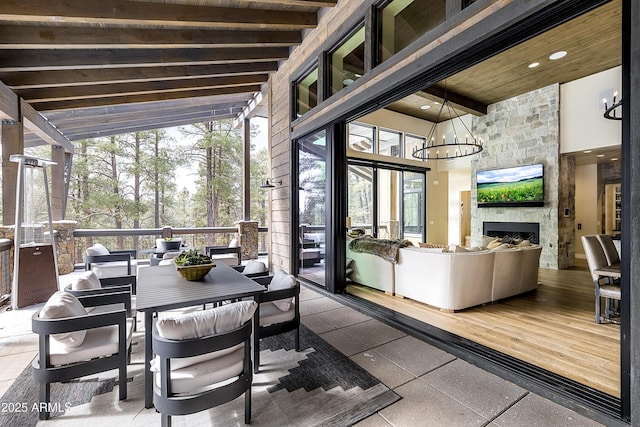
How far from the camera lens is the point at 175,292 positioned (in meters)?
2.28

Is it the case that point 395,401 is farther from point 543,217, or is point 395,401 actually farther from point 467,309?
point 543,217

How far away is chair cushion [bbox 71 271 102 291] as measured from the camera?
8.63 ft

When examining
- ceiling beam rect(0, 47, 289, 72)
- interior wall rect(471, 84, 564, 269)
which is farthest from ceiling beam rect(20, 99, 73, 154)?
interior wall rect(471, 84, 564, 269)

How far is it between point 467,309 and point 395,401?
2.40m

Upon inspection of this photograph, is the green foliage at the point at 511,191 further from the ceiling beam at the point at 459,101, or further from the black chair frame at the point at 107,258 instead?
the black chair frame at the point at 107,258

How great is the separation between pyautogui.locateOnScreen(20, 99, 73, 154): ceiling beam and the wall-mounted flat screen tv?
9.98 metres

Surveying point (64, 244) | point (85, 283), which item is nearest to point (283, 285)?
point (85, 283)

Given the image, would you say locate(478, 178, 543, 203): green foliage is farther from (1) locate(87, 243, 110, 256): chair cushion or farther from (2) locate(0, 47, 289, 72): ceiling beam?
(1) locate(87, 243, 110, 256): chair cushion

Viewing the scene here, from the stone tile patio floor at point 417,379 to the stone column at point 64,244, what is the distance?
273 centimetres

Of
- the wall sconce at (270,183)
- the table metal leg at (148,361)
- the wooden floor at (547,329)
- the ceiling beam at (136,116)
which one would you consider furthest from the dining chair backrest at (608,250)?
the ceiling beam at (136,116)

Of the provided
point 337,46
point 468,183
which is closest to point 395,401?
point 337,46

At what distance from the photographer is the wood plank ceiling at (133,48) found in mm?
3586

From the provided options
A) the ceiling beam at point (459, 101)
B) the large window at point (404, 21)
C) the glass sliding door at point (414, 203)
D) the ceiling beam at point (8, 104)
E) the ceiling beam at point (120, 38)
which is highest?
the ceiling beam at point (459, 101)

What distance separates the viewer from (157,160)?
36.8 feet
